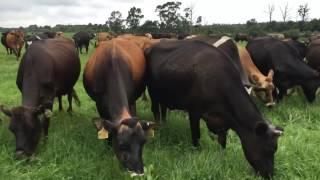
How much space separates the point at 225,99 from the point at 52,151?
281 cm

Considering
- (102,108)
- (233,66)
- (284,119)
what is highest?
(233,66)

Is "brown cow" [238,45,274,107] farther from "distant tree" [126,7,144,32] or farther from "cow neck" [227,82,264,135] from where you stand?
"distant tree" [126,7,144,32]

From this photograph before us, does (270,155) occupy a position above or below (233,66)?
below

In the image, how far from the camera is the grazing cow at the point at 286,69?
12.0m

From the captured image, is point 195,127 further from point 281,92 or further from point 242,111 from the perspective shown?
point 281,92

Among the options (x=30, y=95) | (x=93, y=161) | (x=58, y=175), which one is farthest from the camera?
(x=30, y=95)

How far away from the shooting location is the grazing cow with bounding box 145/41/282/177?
22.0 ft

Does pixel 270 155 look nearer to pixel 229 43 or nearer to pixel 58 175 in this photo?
pixel 58 175

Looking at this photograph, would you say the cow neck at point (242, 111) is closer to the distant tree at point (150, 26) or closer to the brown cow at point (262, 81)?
the brown cow at point (262, 81)

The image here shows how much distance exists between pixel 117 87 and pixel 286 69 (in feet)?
20.7

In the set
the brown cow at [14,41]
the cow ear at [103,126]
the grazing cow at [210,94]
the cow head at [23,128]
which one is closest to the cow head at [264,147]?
the grazing cow at [210,94]

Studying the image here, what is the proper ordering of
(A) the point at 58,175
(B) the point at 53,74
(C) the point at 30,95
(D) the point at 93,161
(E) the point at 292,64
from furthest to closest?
(E) the point at 292,64
(B) the point at 53,74
(C) the point at 30,95
(D) the point at 93,161
(A) the point at 58,175

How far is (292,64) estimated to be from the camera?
39.6 ft

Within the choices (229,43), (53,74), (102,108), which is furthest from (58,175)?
(229,43)
